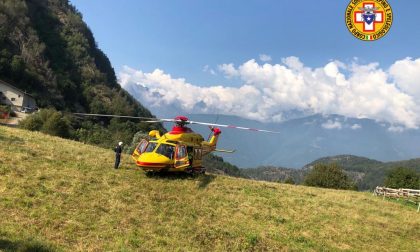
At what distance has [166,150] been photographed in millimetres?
26062

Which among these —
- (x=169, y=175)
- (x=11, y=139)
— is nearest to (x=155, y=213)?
(x=169, y=175)

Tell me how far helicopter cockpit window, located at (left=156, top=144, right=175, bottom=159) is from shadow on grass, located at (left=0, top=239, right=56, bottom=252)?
12.4 metres

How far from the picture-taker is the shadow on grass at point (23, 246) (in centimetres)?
1307

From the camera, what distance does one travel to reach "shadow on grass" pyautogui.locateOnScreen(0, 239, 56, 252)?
13.1m

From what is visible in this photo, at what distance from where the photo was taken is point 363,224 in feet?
81.9

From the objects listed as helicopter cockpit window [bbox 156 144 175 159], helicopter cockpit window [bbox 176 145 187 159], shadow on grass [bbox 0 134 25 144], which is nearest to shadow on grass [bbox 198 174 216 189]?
helicopter cockpit window [bbox 176 145 187 159]

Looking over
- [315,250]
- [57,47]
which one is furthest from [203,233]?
[57,47]

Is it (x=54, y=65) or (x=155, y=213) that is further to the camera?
(x=54, y=65)

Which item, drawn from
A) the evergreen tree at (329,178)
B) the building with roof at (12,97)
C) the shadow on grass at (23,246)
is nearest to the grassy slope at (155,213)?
the shadow on grass at (23,246)

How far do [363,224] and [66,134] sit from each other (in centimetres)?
5235

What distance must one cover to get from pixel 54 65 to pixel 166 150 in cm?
14588

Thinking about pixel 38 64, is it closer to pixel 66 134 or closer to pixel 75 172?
pixel 66 134

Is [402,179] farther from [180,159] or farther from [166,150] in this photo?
[166,150]

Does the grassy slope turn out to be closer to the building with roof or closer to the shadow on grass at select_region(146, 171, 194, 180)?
the shadow on grass at select_region(146, 171, 194, 180)
